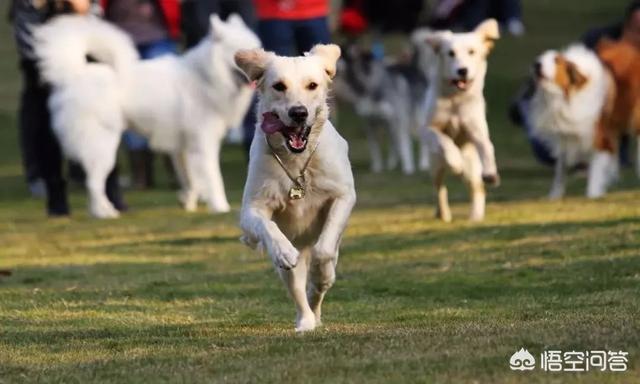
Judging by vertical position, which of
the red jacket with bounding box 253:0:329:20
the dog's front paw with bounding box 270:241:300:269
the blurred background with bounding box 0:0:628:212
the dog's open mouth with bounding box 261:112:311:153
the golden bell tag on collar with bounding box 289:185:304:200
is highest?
the dog's open mouth with bounding box 261:112:311:153

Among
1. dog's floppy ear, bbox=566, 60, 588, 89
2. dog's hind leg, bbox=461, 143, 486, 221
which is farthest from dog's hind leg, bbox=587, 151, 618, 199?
dog's hind leg, bbox=461, 143, 486, 221

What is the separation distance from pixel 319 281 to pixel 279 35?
7041 mm

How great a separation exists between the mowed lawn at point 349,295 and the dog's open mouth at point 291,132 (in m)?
0.80

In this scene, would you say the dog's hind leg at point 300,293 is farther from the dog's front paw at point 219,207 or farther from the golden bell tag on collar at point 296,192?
the dog's front paw at point 219,207

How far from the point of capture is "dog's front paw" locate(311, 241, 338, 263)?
6.09 metres

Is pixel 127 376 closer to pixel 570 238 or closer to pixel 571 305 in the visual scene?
pixel 571 305

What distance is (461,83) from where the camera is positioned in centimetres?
1026

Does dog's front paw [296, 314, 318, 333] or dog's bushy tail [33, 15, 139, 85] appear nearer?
dog's front paw [296, 314, 318, 333]

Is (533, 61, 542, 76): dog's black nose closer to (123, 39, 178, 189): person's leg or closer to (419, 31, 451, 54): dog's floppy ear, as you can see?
(419, 31, 451, 54): dog's floppy ear

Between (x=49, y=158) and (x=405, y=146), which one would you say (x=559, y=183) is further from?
(x=405, y=146)
